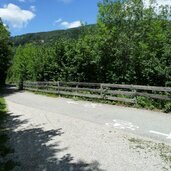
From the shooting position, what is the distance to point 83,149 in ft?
19.6

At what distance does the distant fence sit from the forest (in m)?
0.69

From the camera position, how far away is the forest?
42.2ft

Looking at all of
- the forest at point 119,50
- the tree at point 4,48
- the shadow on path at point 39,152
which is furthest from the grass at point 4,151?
the tree at point 4,48

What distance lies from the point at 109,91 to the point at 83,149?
298 inches

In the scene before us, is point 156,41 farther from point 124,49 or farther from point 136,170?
point 136,170

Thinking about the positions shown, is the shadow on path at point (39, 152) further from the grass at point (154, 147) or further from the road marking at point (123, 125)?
the road marking at point (123, 125)

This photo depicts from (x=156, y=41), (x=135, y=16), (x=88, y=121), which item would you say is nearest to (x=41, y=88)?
(x=135, y=16)

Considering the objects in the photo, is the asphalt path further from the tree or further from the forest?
the tree

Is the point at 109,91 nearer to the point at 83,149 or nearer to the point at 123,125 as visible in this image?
the point at 123,125

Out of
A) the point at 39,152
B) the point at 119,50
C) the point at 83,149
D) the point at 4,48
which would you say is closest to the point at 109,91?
the point at 119,50

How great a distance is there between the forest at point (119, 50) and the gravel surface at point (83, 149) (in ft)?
18.1

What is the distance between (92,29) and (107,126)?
11731 millimetres

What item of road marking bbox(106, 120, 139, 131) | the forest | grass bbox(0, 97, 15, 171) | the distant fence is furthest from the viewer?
the forest

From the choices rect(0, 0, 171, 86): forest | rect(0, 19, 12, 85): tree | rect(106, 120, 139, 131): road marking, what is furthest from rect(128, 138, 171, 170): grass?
rect(0, 19, 12, 85): tree
